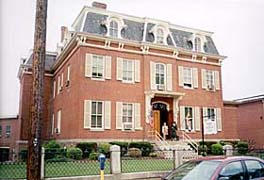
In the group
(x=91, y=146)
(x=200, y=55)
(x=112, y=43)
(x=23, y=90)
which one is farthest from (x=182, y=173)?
(x=23, y=90)

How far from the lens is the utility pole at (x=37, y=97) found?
7633 millimetres

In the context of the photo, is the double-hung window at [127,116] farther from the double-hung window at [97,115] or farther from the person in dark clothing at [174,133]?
the person in dark clothing at [174,133]

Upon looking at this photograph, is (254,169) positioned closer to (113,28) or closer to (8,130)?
(113,28)

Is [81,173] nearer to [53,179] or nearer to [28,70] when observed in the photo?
[53,179]

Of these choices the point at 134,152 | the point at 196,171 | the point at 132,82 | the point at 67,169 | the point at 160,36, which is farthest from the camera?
the point at 160,36

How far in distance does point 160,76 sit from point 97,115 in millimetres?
6235

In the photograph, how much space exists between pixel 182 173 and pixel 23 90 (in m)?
25.1

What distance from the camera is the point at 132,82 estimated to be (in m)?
23.2

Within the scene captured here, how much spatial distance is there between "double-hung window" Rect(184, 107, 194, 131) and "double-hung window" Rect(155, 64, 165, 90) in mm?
2995

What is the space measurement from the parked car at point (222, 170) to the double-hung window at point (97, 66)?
15.1 metres

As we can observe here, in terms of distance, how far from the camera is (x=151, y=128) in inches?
908

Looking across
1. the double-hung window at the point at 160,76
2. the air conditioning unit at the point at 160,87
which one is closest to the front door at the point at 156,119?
the air conditioning unit at the point at 160,87

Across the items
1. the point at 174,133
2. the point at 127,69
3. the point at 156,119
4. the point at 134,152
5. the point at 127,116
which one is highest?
the point at 127,69

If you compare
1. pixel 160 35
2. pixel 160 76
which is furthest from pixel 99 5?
pixel 160 76
